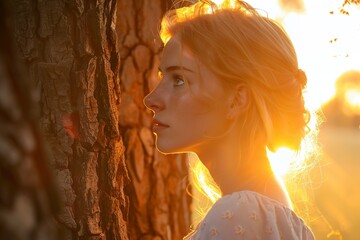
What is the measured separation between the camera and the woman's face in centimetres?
317

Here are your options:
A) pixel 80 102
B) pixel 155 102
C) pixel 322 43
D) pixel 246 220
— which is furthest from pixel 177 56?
pixel 322 43

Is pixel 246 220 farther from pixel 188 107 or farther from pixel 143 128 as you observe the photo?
pixel 143 128

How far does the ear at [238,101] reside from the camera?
10.4 ft

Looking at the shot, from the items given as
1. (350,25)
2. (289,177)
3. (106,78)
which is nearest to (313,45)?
(350,25)

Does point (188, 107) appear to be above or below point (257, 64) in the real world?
below

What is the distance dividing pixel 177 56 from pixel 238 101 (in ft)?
1.19

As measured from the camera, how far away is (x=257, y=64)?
3170 millimetres

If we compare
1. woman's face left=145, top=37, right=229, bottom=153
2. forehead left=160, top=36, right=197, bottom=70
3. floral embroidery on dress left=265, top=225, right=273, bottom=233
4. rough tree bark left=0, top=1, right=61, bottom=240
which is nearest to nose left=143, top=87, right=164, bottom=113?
woman's face left=145, top=37, right=229, bottom=153

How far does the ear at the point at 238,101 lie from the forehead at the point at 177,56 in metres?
0.22

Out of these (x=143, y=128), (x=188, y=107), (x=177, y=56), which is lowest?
(x=143, y=128)

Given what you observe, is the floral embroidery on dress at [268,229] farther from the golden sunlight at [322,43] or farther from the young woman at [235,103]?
the golden sunlight at [322,43]

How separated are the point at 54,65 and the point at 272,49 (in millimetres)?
1009

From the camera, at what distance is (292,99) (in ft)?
10.8

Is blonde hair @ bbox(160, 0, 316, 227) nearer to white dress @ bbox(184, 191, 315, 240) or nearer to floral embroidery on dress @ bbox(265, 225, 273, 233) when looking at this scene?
white dress @ bbox(184, 191, 315, 240)
